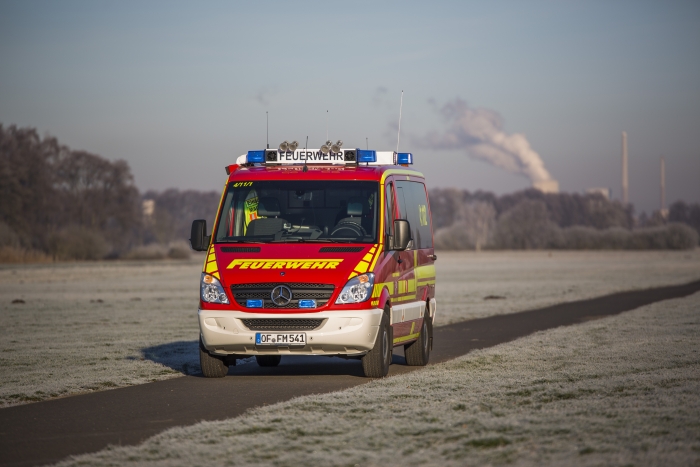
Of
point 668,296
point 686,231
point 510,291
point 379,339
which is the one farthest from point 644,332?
point 686,231

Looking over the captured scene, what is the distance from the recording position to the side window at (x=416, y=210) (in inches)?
570

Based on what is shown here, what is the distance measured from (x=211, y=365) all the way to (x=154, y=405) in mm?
2343

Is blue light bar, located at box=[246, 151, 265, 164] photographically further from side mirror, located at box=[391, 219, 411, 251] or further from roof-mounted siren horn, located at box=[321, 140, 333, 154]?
side mirror, located at box=[391, 219, 411, 251]

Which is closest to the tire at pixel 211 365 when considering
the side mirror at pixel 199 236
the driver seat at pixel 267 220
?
the side mirror at pixel 199 236

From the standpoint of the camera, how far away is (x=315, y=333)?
12328 mm

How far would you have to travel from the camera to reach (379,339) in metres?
12.8

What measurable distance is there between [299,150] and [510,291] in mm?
26226

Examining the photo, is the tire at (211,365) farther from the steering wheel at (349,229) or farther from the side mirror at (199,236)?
the steering wheel at (349,229)

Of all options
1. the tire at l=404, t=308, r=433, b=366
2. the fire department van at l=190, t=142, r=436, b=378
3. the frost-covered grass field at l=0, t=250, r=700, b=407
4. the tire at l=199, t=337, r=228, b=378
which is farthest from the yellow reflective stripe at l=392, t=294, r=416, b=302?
the frost-covered grass field at l=0, t=250, r=700, b=407

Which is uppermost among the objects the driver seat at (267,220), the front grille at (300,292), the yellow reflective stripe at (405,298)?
the driver seat at (267,220)

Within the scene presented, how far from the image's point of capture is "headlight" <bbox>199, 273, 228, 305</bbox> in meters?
12.6

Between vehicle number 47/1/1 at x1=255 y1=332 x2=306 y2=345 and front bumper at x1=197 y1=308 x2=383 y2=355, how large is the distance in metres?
0.06

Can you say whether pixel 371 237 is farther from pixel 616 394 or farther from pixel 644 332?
pixel 644 332

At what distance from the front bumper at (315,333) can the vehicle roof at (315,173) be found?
1.92 m
